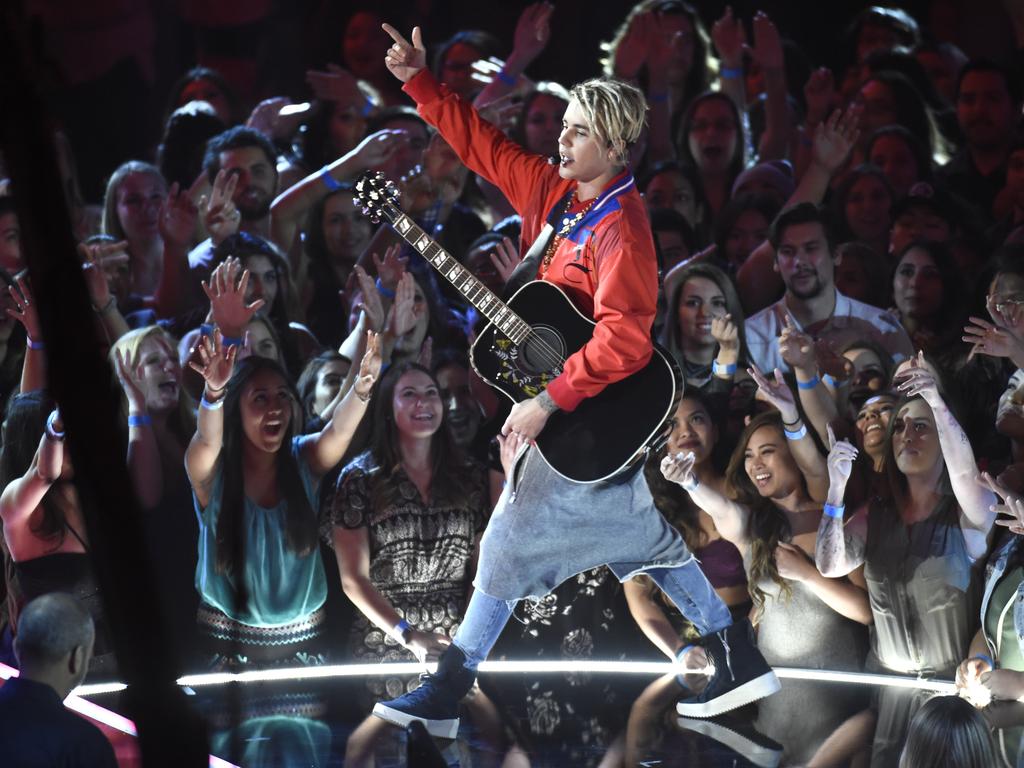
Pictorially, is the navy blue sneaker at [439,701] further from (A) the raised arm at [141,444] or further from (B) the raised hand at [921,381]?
(B) the raised hand at [921,381]

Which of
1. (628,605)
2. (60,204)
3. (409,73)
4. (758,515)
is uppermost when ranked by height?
(60,204)

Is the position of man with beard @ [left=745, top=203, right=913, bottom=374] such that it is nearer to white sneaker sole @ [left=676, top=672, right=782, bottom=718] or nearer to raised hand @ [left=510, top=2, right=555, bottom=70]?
raised hand @ [left=510, top=2, right=555, bottom=70]

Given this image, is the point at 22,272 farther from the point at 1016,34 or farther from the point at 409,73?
the point at 1016,34

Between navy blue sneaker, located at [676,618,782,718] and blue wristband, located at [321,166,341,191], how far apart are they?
2981mm

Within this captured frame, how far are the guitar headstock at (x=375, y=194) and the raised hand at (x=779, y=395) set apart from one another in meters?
1.72

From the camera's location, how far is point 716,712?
4.40m

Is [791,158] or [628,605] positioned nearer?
[628,605]

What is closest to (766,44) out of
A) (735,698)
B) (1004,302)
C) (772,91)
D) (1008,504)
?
(772,91)

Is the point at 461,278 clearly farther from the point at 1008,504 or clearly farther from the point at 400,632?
the point at 1008,504

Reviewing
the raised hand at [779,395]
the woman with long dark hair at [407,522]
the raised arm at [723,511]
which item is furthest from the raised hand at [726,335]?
the woman with long dark hair at [407,522]

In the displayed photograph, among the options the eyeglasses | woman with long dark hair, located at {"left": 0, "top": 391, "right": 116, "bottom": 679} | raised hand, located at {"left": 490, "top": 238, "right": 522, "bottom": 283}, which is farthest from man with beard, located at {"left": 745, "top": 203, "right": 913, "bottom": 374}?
woman with long dark hair, located at {"left": 0, "top": 391, "right": 116, "bottom": 679}

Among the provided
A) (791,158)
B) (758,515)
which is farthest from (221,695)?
(791,158)

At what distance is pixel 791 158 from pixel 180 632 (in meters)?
3.93

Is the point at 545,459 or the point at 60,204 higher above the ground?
the point at 60,204
